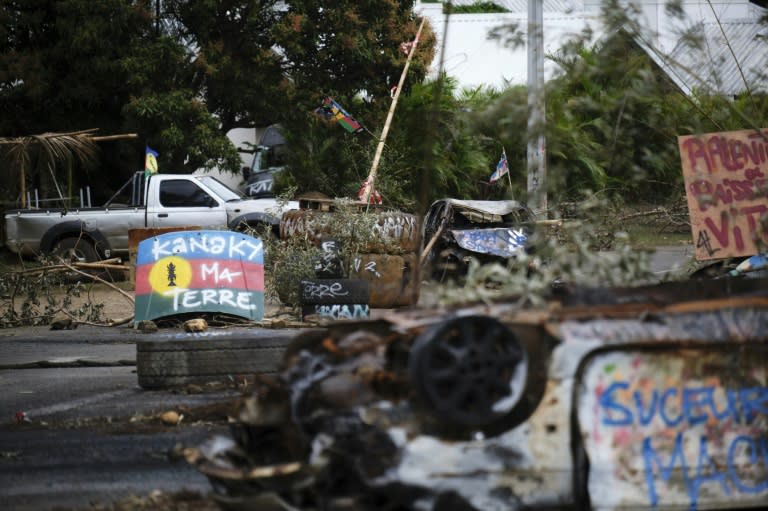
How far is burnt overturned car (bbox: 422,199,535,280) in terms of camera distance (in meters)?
16.7

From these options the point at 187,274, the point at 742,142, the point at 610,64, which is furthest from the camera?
the point at 187,274

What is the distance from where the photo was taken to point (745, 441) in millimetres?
3943

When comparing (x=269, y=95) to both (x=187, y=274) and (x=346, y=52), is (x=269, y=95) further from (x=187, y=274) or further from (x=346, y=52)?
(x=187, y=274)

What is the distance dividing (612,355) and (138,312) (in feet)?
27.1

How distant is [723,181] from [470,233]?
30.0 feet

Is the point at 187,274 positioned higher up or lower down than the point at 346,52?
lower down

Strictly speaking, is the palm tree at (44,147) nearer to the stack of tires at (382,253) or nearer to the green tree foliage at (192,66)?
the green tree foliage at (192,66)

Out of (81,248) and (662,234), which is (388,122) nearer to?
(81,248)

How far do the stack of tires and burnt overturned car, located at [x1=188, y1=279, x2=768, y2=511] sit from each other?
391 inches

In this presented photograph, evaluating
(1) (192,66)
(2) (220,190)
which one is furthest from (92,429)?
(1) (192,66)

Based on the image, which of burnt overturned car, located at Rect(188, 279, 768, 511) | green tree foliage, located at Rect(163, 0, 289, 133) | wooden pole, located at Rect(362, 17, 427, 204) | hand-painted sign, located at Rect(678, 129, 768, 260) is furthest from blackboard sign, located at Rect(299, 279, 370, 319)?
green tree foliage, located at Rect(163, 0, 289, 133)

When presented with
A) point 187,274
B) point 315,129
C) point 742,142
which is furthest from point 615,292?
point 315,129

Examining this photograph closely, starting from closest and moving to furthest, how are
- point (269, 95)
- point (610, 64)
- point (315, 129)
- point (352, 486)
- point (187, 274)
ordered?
point (352, 486) < point (610, 64) < point (187, 274) < point (269, 95) < point (315, 129)

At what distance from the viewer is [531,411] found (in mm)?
3746
